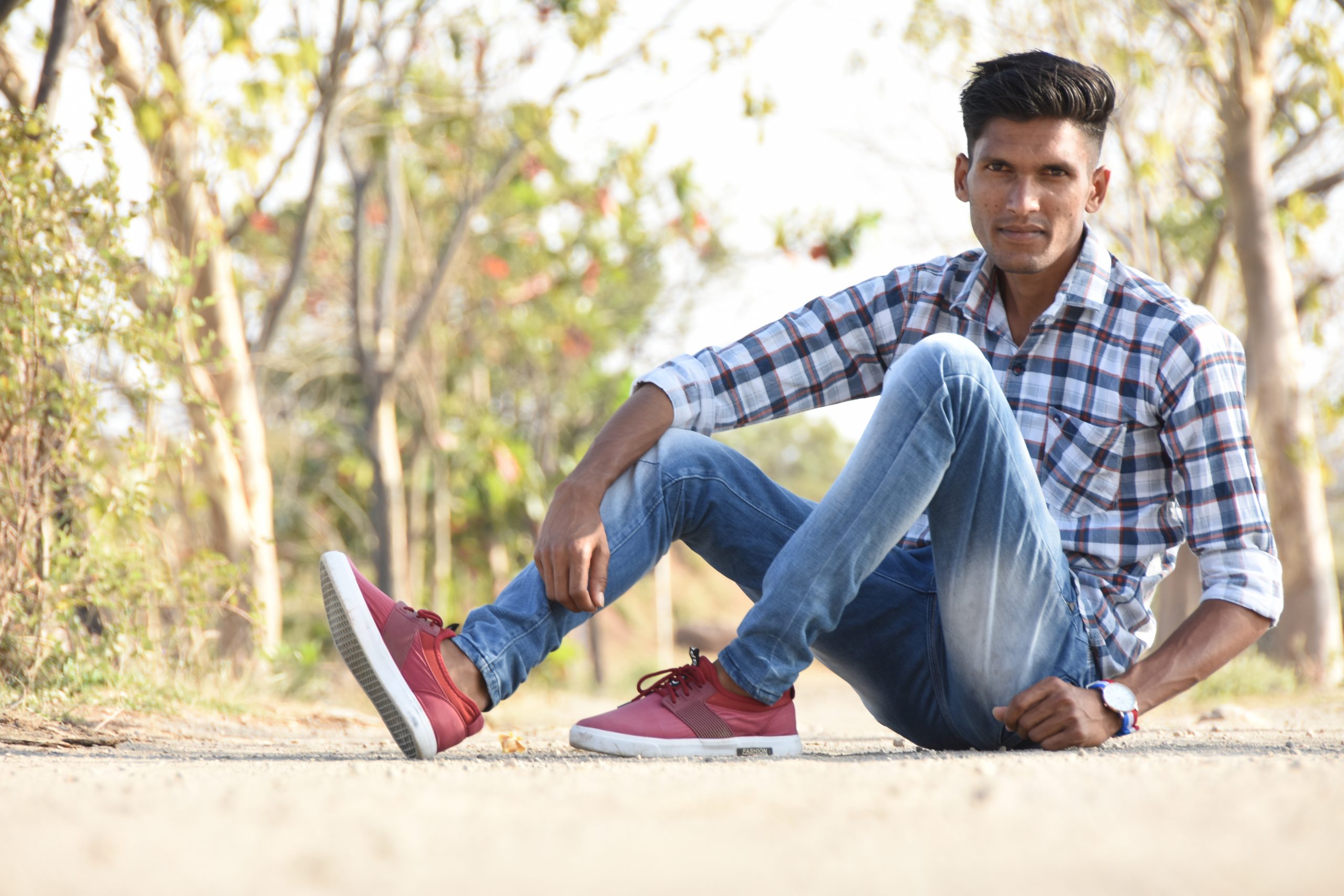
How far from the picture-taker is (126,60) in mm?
4836

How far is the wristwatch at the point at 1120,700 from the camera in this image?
79.1 inches

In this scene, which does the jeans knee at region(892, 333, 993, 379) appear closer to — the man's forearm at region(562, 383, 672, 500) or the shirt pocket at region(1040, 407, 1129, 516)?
the shirt pocket at region(1040, 407, 1129, 516)

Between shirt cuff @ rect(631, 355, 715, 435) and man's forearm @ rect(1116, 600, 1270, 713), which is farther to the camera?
shirt cuff @ rect(631, 355, 715, 435)

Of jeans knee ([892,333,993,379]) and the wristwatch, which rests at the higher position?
jeans knee ([892,333,993,379])

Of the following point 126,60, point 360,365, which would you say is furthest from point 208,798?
point 360,365

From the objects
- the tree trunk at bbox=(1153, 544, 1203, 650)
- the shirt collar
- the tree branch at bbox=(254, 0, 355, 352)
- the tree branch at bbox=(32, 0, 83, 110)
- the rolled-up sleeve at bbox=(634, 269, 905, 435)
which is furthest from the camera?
the tree trunk at bbox=(1153, 544, 1203, 650)

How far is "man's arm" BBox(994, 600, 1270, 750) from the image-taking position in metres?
2.01

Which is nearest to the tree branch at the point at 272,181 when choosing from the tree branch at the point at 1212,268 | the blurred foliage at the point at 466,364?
the blurred foliage at the point at 466,364

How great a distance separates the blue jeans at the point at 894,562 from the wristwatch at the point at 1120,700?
11cm

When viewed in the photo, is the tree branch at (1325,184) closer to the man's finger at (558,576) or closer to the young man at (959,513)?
the young man at (959,513)

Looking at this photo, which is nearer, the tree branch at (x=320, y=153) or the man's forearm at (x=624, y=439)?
the man's forearm at (x=624, y=439)

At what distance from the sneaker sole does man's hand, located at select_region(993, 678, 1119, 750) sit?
3.14ft

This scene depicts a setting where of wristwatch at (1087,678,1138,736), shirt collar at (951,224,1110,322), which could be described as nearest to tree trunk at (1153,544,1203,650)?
shirt collar at (951,224,1110,322)

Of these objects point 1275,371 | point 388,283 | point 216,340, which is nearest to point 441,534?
point 388,283
